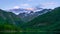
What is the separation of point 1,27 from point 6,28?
7.70 meters

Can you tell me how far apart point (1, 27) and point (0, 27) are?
7.28ft

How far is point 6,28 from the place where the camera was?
194 m

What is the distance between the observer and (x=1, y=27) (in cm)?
18775

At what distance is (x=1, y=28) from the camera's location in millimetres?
185875

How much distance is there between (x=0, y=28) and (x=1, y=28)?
2.45 meters

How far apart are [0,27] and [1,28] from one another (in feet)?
4.33

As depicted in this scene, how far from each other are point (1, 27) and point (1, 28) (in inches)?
81.4

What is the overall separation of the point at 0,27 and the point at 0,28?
90.3 inches

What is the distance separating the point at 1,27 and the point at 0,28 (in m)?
4.32

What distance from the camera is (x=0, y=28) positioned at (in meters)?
184
